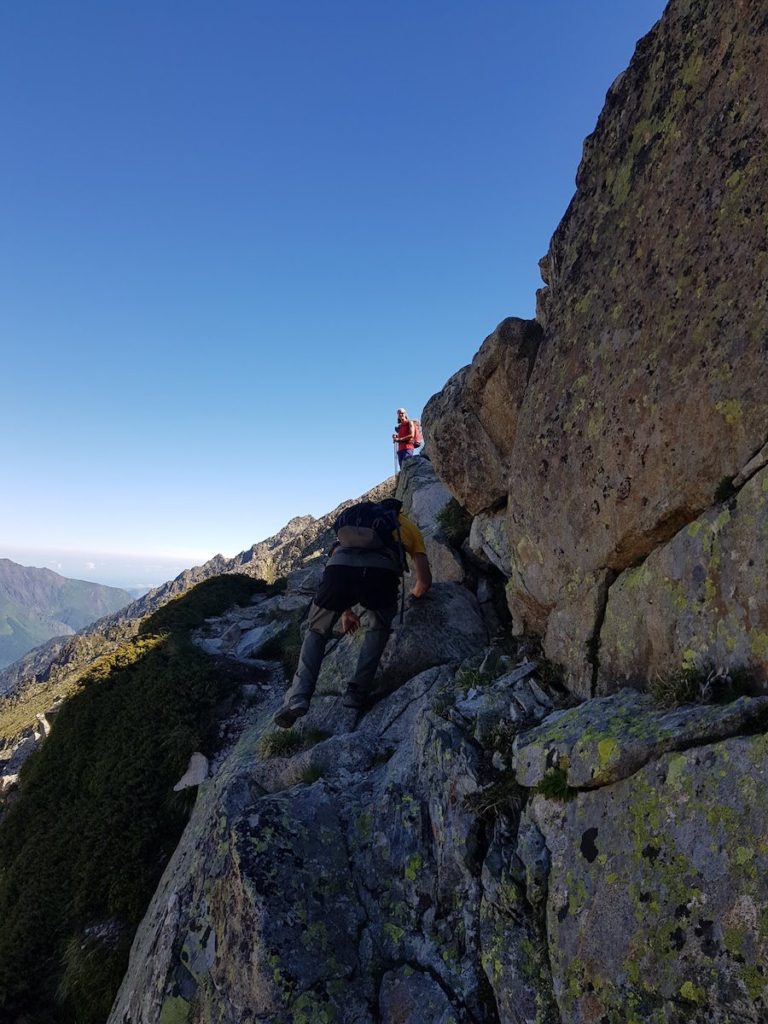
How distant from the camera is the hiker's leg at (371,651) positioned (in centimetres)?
1114

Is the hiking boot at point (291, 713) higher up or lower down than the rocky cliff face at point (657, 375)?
lower down

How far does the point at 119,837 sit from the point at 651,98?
16.9 m

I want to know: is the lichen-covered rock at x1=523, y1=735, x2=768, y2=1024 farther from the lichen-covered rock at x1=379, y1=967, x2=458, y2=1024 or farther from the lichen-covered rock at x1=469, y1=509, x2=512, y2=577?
the lichen-covered rock at x1=469, y1=509, x2=512, y2=577

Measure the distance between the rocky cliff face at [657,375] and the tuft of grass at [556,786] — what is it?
189cm

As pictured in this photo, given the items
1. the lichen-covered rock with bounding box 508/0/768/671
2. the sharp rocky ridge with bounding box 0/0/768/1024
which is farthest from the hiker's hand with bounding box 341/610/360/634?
the lichen-covered rock with bounding box 508/0/768/671

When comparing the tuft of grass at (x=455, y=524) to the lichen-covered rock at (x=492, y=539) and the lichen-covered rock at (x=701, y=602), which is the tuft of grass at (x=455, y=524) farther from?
the lichen-covered rock at (x=701, y=602)

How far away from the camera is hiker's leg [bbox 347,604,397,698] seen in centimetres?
1114

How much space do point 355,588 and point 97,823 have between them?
26.9 ft

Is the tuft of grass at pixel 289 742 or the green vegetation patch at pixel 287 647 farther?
the green vegetation patch at pixel 287 647

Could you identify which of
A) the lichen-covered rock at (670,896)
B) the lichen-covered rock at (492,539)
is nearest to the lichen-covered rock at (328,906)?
the lichen-covered rock at (670,896)

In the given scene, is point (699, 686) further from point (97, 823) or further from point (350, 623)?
point (97, 823)

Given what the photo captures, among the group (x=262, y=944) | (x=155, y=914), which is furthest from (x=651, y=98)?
(x=155, y=914)

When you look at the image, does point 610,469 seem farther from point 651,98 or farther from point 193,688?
point 193,688

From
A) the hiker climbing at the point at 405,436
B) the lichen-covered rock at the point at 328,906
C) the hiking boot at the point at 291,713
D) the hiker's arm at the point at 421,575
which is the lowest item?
the lichen-covered rock at the point at 328,906
